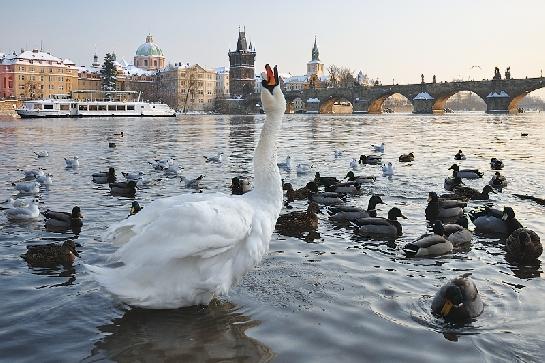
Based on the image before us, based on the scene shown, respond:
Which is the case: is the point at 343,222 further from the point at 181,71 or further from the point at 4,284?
the point at 181,71

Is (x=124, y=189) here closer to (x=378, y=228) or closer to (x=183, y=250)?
(x=378, y=228)

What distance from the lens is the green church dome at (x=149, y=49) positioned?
183 metres

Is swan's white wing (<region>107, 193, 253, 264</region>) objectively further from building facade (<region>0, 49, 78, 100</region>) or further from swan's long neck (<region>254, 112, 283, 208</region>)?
building facade (<region>0, 49, 78, 100</region>)

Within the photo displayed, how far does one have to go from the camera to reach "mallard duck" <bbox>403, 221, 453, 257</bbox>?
8.04 metres

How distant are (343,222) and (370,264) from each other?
2921mm

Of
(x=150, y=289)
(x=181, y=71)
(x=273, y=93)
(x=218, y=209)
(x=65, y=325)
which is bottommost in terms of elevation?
(x=65, y=325)

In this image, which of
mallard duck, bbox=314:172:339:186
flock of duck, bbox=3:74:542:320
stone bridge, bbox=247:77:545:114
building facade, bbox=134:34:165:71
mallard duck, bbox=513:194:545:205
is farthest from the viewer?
building facade, bbox=134:34:165:71

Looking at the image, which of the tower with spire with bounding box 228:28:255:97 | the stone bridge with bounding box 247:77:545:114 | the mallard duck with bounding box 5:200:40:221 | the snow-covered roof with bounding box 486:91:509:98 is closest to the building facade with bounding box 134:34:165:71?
the tower with spire with bounding box 228:28:255:97

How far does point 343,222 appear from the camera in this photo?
10.5 meters

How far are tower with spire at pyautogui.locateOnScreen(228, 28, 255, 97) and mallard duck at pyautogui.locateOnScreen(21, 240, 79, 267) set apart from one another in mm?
151193

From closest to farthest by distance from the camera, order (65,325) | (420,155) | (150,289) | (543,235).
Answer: (150,289)
(65,325)
(543,235)
(420,155)

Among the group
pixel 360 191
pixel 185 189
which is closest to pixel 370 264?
pixel 360 191

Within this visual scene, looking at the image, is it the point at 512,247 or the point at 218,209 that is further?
the point at 512,247

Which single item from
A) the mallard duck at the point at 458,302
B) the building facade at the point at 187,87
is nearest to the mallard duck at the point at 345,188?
the mallard duck at the point at 458,302
